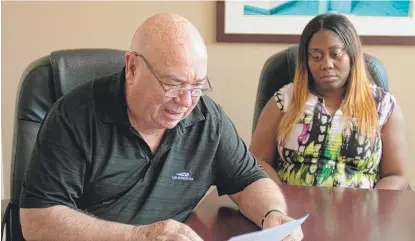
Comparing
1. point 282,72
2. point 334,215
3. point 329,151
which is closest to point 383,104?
point 329,151

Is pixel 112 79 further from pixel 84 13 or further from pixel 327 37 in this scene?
pixel 84 13

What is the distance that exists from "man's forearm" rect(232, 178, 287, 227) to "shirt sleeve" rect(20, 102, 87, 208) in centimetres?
44

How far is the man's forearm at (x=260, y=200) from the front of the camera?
1.48 m

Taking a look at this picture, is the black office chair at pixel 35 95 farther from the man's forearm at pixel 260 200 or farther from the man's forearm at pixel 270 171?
the man's forearm at pixel 270 171

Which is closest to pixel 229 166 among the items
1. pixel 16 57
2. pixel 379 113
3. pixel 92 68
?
pixel 92 68

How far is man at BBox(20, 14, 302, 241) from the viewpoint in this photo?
131 cm

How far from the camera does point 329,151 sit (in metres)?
2.13

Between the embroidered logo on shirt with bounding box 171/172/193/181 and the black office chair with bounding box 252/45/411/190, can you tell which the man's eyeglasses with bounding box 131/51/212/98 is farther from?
the black office chair with bounding box 252/45/411/190

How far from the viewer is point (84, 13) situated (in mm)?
2627

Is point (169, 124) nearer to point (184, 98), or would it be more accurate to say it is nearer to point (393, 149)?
point (184, 98)

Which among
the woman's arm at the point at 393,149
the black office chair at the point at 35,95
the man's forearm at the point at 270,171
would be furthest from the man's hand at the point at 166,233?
the woman's arm at the point at 393,149

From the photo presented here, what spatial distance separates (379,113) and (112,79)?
1.12 meters

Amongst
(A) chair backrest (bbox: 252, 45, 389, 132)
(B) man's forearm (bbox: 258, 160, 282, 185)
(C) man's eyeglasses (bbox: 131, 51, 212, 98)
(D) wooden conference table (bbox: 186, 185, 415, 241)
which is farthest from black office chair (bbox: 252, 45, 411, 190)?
(C) man's eyeglasses (bbox: 131, 51, 212, 98)

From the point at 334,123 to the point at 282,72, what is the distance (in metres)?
0.30
